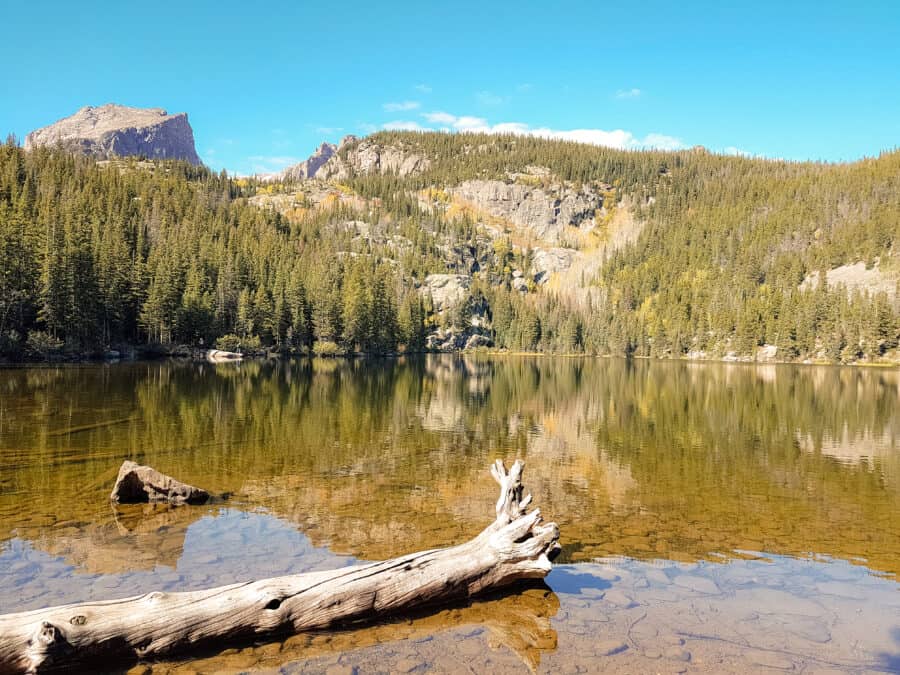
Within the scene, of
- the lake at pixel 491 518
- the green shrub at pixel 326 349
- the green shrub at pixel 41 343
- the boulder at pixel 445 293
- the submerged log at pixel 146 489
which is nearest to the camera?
the lake at pixel 491 518

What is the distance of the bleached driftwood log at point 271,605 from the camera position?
22.3 ft

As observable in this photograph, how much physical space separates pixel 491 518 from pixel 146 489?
8811 mm

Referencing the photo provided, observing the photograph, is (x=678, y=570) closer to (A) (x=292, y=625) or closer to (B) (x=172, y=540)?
(A) (x=292, y=625)

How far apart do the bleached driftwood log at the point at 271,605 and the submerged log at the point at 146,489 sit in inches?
298

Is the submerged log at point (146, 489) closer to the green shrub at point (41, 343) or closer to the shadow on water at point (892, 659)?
the shadow on water at point (892, 659)

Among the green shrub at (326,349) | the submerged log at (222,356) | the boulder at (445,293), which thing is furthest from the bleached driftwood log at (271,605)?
the boulder at (445,293)

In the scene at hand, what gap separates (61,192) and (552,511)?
161m

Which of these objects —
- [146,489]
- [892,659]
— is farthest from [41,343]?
[892,659]

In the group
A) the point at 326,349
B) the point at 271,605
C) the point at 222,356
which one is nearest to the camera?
the point at 271,605

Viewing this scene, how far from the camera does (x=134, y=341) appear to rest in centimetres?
9438

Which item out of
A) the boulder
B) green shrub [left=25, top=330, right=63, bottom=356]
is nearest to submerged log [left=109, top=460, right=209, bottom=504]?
green shrub [left=25, top=330, right=63, bottom=356]

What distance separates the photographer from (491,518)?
47.5 feet

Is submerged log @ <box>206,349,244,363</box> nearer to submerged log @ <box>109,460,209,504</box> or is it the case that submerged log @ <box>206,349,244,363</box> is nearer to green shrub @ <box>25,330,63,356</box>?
green shrub @ <box>25,330,63,356</box>

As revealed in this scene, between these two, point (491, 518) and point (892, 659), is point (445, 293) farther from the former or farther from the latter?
point (892, 659)
